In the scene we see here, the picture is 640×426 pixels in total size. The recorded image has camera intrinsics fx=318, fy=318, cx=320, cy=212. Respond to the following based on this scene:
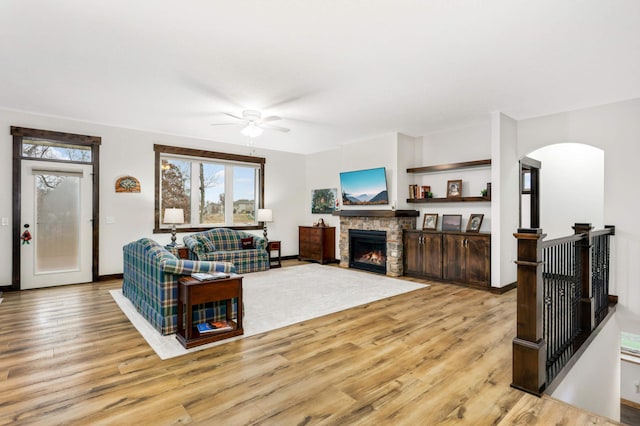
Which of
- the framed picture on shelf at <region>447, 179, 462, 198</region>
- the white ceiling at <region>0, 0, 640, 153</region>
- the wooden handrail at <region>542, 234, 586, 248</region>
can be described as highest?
the white ceiling at <region>0, 0, 640, 153</region>

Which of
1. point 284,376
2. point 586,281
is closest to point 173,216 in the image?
point 284,376

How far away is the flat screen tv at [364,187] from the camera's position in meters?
6.44

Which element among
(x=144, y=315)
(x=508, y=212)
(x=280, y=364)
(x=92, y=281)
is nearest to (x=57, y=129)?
(x=92, y=281)

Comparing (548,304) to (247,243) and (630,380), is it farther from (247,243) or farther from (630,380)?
(247,243)

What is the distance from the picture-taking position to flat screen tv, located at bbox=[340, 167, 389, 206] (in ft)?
21.1

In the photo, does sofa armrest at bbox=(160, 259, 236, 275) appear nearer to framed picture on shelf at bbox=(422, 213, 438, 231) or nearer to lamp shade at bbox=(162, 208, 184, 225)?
lamp shade at bbox=(162, 208, 184, 225)

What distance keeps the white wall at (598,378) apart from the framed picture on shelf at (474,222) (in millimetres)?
2093

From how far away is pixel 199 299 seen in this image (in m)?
3.00

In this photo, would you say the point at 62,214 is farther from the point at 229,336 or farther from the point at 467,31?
the point at 467,31

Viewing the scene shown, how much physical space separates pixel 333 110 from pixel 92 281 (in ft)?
16.9

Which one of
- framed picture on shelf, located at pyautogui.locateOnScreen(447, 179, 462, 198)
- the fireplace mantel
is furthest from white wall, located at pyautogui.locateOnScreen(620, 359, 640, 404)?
the fireplace mantel

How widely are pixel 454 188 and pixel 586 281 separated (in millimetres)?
2746

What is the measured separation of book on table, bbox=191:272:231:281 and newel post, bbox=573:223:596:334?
3807 millimetres

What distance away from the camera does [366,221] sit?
6844 millimetres
